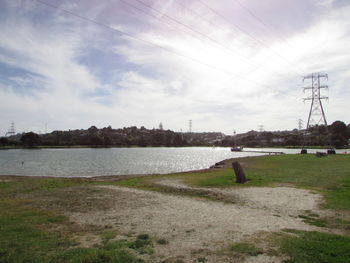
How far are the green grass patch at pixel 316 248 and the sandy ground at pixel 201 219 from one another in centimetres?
67

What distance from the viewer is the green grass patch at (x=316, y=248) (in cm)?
688

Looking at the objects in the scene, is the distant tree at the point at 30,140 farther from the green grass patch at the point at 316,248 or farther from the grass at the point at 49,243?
the green grass patch at the point at 316,248

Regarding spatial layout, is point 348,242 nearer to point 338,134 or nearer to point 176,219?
point 176,219

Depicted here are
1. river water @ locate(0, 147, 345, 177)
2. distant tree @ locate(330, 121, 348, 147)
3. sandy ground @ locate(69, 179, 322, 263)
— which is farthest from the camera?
distant tree @ locate(330, 121, 348, 147)

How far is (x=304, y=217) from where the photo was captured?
11406 mm

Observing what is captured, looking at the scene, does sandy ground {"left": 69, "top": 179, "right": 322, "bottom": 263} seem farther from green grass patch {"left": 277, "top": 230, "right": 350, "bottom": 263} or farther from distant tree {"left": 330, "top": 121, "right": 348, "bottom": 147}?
distant tree {"left": 330, "top": 121, "right": 348, "bottom": 147}

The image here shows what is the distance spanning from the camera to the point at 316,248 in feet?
24.8

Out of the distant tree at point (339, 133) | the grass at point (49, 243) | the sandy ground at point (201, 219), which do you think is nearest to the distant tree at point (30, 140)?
the sandy ground at point (201, 219)

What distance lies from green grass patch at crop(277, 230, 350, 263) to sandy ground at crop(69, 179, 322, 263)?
2.21 ft

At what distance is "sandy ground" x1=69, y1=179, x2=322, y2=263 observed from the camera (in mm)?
7840

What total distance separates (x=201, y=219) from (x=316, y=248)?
4657 millimetres

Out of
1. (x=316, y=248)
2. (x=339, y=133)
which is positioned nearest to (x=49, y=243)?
(x=316, y=248)

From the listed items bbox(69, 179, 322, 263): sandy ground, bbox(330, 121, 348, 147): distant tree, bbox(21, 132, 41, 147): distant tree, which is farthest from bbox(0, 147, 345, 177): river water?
bbox(21, 132, 41, 147): distant tree

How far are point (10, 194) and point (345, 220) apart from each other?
19.6m
